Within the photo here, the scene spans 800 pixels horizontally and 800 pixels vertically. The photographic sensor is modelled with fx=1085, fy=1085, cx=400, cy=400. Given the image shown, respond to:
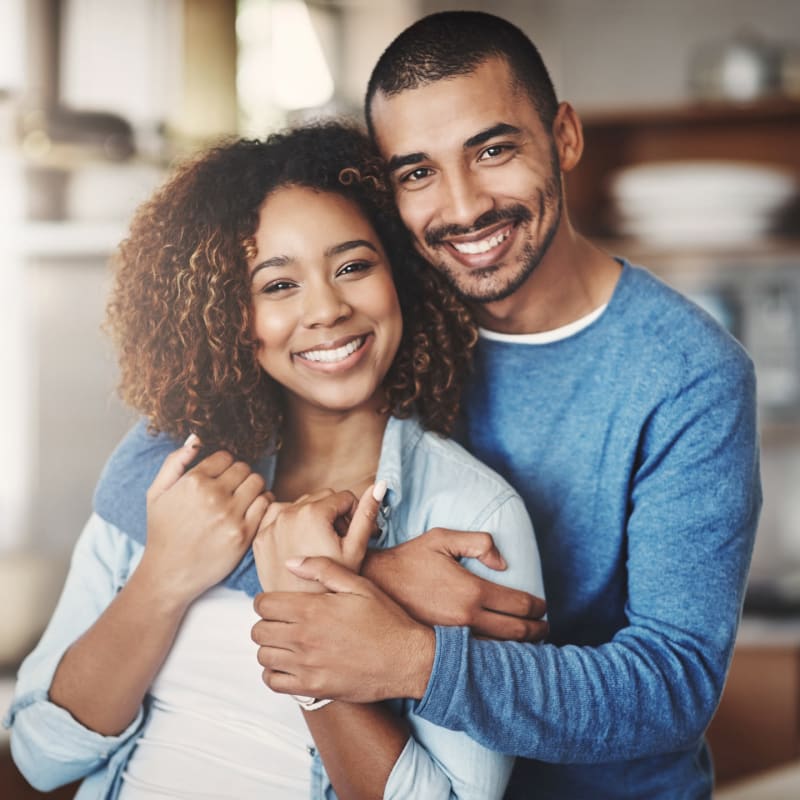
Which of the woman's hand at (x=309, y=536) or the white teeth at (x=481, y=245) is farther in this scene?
the white teeth at (x=481, y=245)

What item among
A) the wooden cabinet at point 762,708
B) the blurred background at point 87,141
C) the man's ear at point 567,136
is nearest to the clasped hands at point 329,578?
the blurred background at point 87,141

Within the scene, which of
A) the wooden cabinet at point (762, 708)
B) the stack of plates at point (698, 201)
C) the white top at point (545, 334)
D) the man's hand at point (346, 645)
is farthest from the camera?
the wooden cabinet at point (762, 708)

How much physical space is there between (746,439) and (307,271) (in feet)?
1.23

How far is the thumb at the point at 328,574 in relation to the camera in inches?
28.2

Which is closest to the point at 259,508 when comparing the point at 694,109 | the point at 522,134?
the point at 522,134

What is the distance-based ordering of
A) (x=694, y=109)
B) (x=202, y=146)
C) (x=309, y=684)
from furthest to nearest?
(x=694, y=109)
(x=202, y=146)
(x=309, y=684)

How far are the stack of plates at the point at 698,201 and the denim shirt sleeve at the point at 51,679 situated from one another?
1.00 m

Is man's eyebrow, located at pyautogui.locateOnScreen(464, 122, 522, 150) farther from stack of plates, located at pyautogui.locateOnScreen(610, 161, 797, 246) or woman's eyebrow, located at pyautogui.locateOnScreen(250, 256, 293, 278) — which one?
stack of plates, located at pyautogui.locateOnScreen(610, 161, 797, 246)

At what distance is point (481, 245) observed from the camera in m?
0.85

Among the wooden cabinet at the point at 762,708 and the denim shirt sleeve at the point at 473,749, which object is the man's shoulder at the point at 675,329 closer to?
the denim shirt sleeve at the point at 473,749

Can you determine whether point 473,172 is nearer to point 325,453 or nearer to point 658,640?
point 325,453

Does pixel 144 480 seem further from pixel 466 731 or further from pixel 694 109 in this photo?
pixel 694 109

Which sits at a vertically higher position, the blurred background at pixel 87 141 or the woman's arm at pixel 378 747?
the blurred background at pixel 87 141

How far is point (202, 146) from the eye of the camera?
2.67 feet
